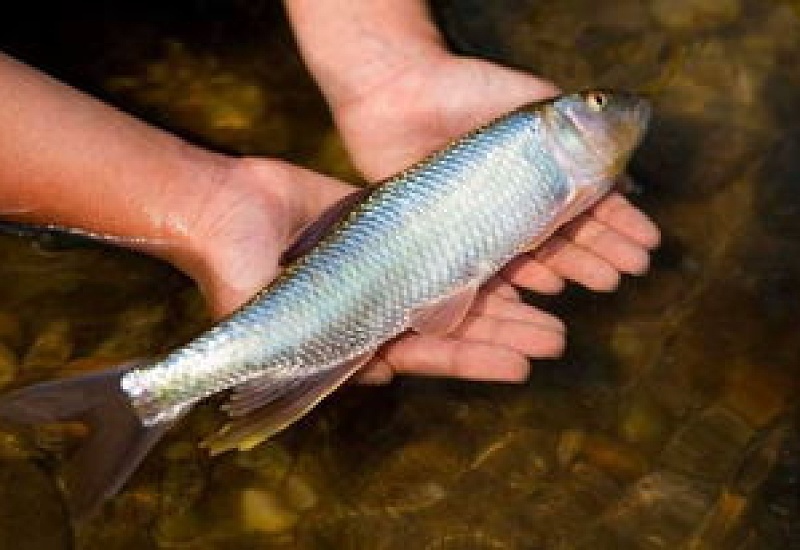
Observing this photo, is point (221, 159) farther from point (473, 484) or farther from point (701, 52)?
point (701, 52)

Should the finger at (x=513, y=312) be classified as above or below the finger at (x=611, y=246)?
below

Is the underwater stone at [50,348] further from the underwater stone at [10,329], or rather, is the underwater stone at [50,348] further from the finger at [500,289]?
the finger at [500,289]

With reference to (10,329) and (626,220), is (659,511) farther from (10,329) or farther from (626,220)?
(10,329)

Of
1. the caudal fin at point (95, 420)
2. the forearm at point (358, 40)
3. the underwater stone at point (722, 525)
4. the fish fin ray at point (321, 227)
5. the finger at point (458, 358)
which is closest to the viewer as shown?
the caudal fin at point (95, 420)

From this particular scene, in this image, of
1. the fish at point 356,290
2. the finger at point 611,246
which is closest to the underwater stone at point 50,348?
the fish at point 356,290

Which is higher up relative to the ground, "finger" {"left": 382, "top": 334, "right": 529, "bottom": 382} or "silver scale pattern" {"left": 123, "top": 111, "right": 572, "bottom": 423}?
"silver scale pattern" {"left": 123, "top": 111, "right": 572, "bottom": 423}

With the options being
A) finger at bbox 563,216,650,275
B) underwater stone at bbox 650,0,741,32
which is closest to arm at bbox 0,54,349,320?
finger at bbox 563,216,650,275

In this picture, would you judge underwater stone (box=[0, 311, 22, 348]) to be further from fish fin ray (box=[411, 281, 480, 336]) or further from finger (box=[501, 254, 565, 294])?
finger (box=[501, 254, 565, 294])

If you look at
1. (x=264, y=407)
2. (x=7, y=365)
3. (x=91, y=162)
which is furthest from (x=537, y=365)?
(x=7, y=365)

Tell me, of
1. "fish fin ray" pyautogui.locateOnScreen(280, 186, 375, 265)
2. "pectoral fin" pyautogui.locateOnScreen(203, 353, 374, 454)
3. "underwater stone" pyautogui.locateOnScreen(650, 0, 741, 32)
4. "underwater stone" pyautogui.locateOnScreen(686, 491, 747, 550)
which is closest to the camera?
"pectoral fin" pyautogui.locateOnScreen(203, 353, 374, 454)
